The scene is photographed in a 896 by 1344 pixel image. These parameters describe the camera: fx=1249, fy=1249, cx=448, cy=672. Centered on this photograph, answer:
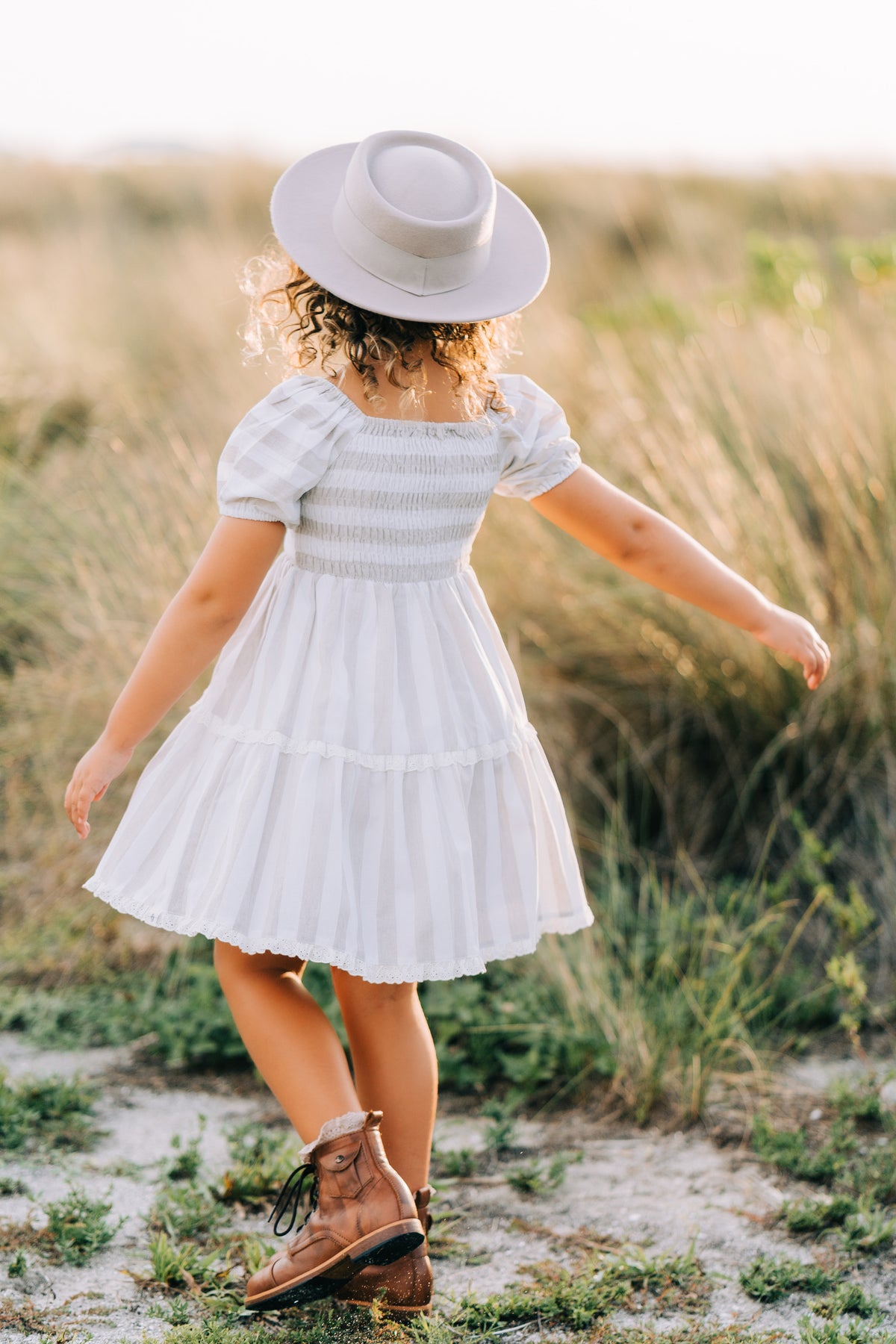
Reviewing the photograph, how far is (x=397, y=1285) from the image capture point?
1813 millimetres

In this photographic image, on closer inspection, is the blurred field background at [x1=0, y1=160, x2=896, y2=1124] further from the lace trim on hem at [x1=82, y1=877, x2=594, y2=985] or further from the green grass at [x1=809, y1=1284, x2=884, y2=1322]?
the lace trim on hem at [x1=82, y1=877, x2=594, y2=985]

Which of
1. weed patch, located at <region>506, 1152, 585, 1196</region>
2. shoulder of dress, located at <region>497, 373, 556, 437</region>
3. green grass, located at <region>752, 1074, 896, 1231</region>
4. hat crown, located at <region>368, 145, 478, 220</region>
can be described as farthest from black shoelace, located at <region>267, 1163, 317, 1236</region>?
hat crown, located at <region>368, 145, 478, 220</region>

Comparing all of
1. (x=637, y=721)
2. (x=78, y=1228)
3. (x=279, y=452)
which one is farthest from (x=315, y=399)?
(x=637, y=721)

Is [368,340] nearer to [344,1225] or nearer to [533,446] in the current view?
[533,446]

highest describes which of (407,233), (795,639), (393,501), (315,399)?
(407,233)

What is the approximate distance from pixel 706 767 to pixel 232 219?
11.4 meters

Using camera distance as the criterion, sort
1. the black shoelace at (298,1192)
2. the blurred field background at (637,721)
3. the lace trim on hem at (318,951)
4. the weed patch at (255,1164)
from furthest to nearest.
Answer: the blurred field background at (637,721) < the weed patch at (255,1164) < the black shoelace at (298,1192) < the lace trim on hem at (318,951)

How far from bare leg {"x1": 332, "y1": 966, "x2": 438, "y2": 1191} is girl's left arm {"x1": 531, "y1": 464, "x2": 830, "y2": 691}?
777mm

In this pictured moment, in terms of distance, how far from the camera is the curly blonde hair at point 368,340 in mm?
1814

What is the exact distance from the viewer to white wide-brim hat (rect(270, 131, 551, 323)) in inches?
68.5

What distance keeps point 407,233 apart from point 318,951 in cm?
100

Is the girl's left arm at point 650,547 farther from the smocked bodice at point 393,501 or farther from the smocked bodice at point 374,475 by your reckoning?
the smocked bodice at point 393,501

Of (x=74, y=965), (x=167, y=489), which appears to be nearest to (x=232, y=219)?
(x=167, y=489)

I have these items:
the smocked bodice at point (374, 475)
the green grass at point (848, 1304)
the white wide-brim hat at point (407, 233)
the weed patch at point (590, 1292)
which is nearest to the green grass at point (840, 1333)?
the green grass at point (848, 1304)
